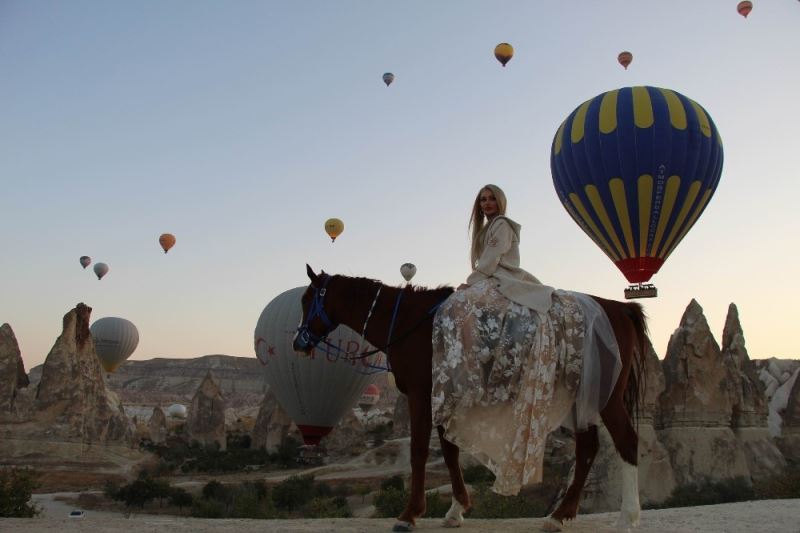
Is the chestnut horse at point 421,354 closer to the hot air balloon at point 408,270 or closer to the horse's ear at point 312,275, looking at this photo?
the horse's ear at point 312,275

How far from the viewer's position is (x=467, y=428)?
5.54 m

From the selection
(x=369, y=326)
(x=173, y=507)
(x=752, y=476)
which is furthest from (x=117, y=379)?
(x=369, y=326)

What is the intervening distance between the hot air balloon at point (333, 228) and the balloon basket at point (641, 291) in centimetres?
1675

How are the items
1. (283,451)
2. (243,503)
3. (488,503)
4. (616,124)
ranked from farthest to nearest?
1. (283,451)
2. (616,124)
3. (243,503)
4. (488,503)

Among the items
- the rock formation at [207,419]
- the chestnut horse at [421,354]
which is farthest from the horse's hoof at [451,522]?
the rock formation at [207,419]

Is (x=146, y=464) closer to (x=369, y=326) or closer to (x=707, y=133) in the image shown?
(x=707, y=133)

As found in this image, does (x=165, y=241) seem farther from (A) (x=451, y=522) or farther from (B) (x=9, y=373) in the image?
(A) (x=451, y=522)

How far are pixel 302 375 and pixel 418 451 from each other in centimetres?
1845

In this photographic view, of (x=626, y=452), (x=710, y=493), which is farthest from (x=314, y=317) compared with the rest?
(x=710, y=493)

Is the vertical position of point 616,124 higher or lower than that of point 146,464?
higher

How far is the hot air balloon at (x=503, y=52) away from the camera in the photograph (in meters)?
31.3

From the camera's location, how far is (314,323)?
20.3ft

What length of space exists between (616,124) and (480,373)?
17726 millimetres

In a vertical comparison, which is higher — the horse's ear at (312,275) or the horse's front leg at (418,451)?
the horse's ear at (312,275)
